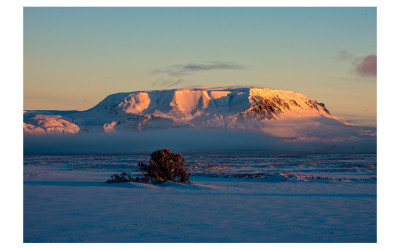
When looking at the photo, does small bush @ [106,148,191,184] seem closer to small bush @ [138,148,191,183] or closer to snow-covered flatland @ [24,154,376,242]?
small bush @ [138,148,191,183]

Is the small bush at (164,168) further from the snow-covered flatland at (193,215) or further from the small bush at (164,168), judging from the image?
the snow-covered flatland at (193,215)

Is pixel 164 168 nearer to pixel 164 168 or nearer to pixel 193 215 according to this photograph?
pixel 164 168

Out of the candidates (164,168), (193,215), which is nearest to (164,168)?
(164,168)

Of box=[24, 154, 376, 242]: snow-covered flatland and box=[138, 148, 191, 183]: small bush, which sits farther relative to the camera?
box=[138, 148, 191, 183]: small bush

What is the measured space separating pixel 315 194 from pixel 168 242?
38.7 ft

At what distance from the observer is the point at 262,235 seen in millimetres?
11547

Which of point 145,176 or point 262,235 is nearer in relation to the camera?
point 262,235

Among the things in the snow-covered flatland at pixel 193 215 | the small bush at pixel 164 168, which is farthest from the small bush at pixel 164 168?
the snow-covered flatland at pixel 193 215

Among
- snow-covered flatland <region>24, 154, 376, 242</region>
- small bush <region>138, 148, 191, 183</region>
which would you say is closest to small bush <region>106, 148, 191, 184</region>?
small bush <region>138, 148, 191, 183</region>

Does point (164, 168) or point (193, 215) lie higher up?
point (164, 168)
